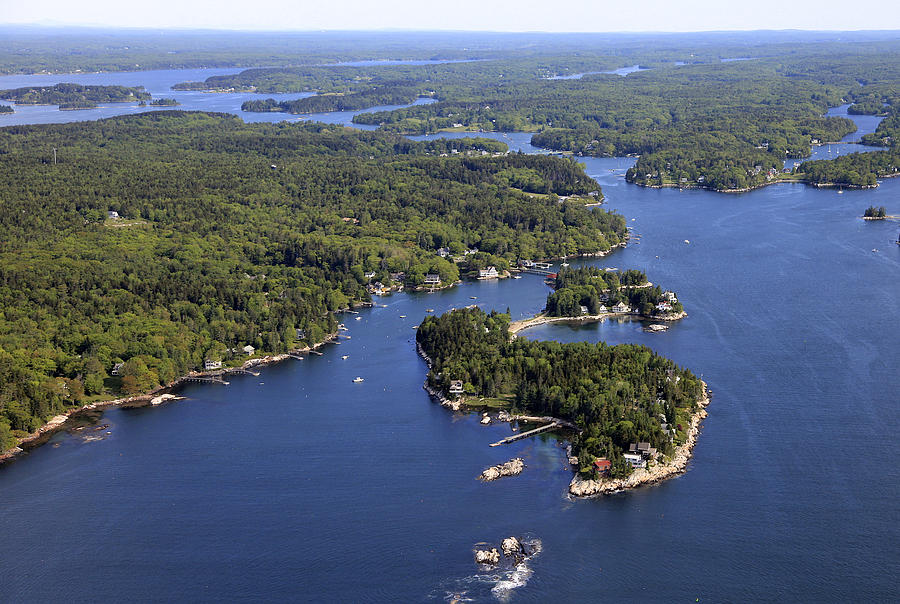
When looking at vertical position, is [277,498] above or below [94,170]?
below

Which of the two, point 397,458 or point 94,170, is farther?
point 94,170

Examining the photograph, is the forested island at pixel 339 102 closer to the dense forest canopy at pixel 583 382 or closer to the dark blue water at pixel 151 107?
the dark blue water at pixel 151 107

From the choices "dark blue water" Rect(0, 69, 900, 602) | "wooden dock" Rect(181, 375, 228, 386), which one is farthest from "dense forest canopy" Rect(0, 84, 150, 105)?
"dark blue water" Rect(0, 69, 900, 602)

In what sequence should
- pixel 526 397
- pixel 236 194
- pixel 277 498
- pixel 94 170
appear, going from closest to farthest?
pixel 277 498 < pixel 526 397 < pixel 236 194 < pixel 94 170

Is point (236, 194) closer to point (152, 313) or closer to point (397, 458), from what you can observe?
point (152, 313)

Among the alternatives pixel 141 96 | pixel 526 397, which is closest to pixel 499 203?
pixel 526 397

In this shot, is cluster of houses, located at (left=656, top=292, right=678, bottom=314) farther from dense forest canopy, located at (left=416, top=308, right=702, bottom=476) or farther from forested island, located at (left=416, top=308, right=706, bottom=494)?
forested island, located at (left=416, top=308, right=706, bottom=494)

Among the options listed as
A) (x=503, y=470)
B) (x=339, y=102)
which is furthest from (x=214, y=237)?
(x=339, y=102)
